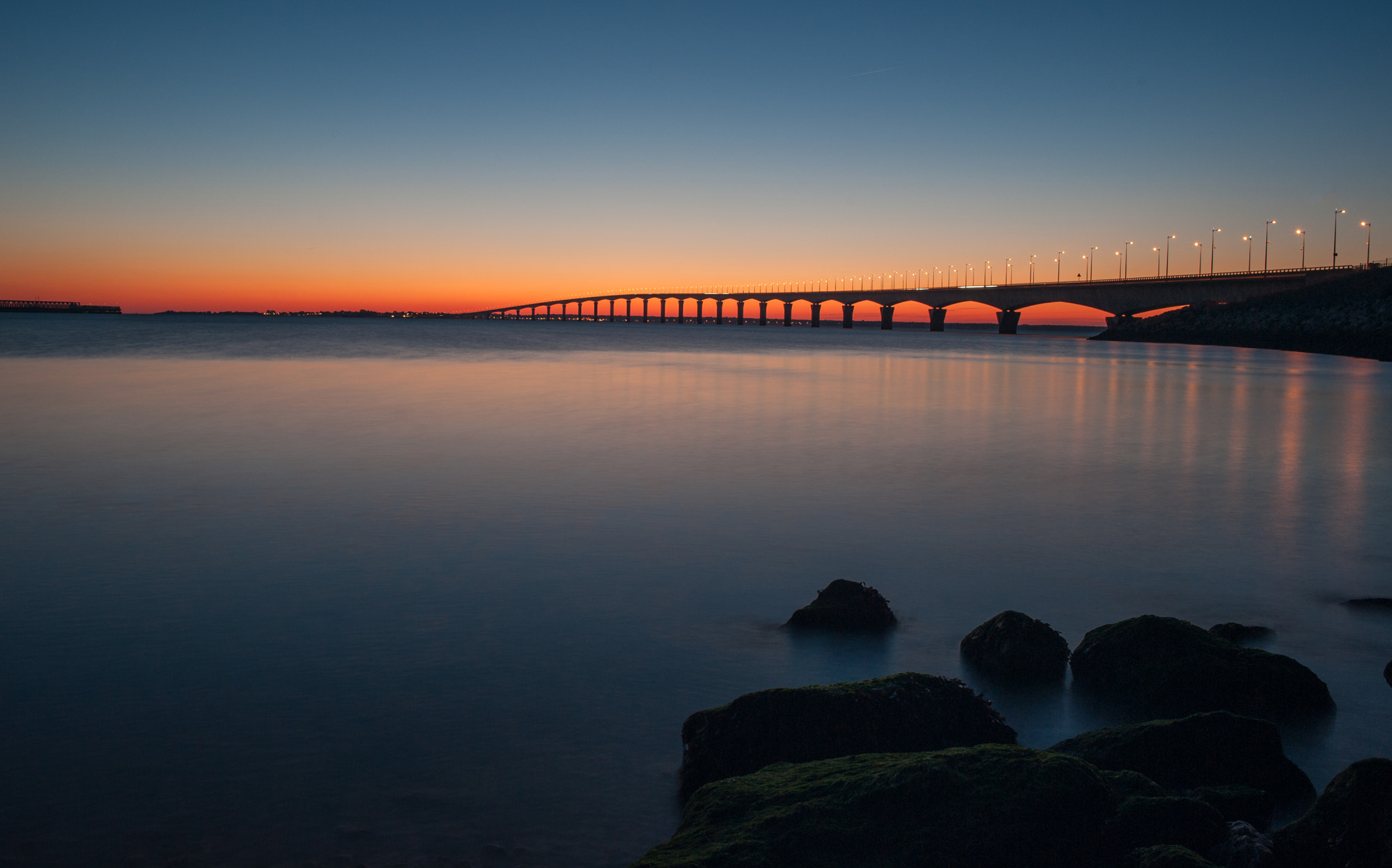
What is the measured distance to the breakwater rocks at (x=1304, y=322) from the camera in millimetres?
53844

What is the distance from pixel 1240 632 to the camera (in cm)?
618

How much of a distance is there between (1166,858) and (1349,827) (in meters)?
0.66

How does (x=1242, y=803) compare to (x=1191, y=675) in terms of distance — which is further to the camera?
(x=1191, y=675)

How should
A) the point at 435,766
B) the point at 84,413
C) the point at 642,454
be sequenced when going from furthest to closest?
1. the point at 84,413
2. the point at 642,454
3. the point at 435,766

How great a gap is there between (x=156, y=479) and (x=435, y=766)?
965 cm

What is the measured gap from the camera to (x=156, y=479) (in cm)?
1195

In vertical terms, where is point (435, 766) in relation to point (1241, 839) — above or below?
below

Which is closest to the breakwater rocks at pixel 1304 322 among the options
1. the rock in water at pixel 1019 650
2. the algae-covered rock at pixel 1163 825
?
the rock in water at pixel 1019 650

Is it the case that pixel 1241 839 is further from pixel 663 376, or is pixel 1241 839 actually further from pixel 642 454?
pixel 663 376

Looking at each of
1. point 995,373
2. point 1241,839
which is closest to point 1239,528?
point 1241,839

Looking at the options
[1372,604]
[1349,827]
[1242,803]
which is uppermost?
[1349,827]

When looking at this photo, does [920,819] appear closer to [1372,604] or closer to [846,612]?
[846,612]

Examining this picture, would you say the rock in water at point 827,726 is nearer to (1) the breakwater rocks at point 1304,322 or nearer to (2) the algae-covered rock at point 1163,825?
(2) the algae-covered rock at point 1163,825

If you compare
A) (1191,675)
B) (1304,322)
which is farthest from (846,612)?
(1304,322)
